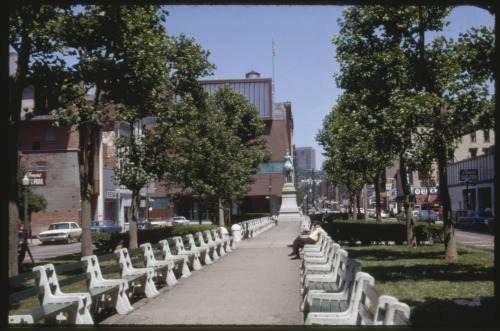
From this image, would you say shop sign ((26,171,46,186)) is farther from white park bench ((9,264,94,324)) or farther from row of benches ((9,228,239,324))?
white park bench ((9,264,94,324))

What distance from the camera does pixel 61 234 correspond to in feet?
130

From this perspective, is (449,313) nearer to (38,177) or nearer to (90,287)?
(90,287)

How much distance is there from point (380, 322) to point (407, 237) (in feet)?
66.5

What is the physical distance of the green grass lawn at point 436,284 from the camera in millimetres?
7895

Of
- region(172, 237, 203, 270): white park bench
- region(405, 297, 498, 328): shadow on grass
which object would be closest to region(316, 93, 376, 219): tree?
region(172, 237, 203, 270): white park bench

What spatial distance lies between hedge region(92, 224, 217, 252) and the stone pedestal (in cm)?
2857

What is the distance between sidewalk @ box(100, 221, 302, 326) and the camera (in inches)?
324

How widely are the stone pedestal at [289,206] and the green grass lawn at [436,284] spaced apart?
124 feet

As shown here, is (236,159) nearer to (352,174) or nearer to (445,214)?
(352,174)

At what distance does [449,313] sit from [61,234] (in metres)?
36.0

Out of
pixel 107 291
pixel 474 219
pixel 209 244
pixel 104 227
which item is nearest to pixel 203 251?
pixel 209 244

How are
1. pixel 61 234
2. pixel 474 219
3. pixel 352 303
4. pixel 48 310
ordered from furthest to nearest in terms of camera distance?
1. pixel 474 219
2. pixel 61 234
3. pixel 48 310
4. pixel 352 303

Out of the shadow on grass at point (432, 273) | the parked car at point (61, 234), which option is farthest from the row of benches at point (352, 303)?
the parked car at point (61, 234)

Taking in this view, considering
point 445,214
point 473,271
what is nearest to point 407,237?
point 445,214
